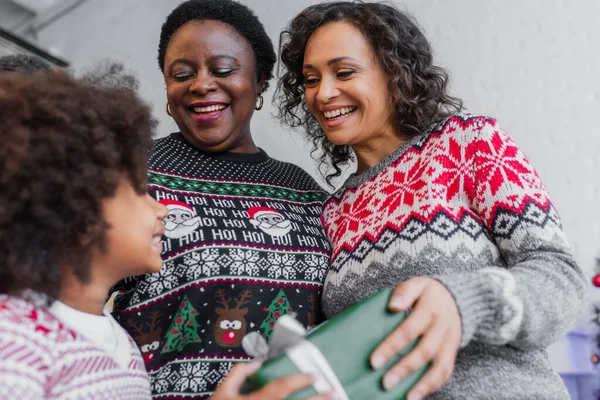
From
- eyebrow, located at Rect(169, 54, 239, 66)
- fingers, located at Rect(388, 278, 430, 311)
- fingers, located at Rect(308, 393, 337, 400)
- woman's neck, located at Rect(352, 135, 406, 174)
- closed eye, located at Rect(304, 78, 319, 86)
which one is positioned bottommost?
fingers, located at Rect(308, 393, 337, 400)

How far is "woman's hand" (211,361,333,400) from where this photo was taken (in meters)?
0.72

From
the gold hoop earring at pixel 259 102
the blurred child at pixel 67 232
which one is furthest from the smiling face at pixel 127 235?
the gold hoop earring at pixel 259 102

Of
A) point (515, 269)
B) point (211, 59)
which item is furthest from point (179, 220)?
point (515, 269)

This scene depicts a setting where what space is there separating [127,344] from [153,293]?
23 centimetres

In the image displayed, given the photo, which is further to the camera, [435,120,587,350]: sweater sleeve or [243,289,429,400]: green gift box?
[435,120,587,350]: sweater sleeve

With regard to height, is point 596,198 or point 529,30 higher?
point 529,30

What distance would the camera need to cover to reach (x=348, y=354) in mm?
784

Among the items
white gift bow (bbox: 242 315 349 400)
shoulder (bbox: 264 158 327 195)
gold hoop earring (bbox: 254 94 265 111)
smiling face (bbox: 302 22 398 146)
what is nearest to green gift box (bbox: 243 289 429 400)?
white gift bow (bbox: 242 315 349 400)

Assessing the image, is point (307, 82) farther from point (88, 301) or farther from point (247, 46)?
point (88, 301)

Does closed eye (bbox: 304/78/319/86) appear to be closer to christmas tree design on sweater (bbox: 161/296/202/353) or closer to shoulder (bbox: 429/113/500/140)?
shoulder (bbox: 429/113/500/140)

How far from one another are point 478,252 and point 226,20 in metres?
0.85

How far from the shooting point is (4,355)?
0.73 meters

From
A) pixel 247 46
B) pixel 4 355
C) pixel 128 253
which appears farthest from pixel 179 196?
pixel 4 355

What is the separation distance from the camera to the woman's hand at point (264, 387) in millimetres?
720
